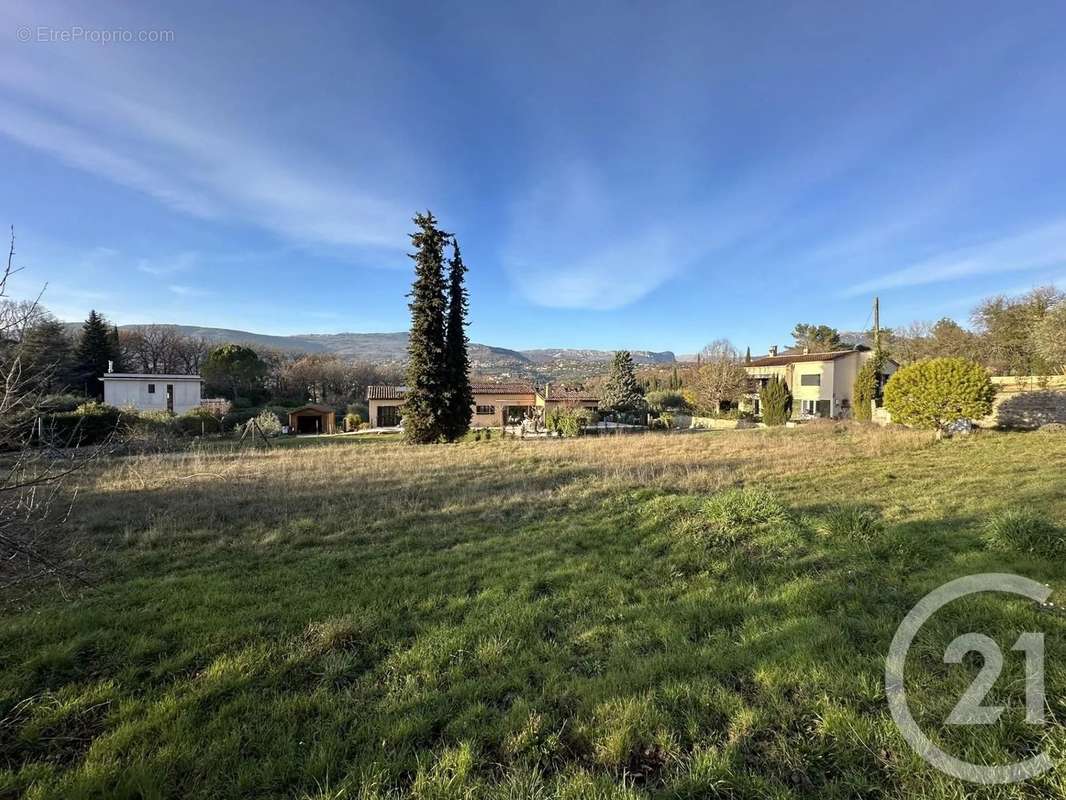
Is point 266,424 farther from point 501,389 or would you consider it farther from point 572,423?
point 501,389

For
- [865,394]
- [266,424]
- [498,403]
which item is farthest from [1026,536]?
[498,403]

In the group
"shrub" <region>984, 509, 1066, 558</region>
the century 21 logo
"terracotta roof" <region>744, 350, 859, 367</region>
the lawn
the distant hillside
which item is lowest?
the lawn

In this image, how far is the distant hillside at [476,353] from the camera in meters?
94.9

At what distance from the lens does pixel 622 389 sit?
3950 cm

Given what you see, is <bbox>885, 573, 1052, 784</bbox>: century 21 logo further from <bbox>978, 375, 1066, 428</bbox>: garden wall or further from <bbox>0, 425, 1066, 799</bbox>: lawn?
<bbox>978, 375, 1066, 428</bbox>: garden wall

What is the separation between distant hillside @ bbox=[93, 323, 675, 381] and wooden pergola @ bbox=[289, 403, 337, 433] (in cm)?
5185

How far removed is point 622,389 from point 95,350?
152 ft

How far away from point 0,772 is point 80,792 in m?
0.54

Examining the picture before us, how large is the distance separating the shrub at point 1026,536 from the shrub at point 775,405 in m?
24.1

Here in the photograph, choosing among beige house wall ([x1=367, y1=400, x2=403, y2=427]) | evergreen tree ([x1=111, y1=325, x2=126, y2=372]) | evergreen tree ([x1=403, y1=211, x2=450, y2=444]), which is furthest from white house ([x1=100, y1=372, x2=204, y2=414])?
evergreen tree ([x1=403, y1=211, x2=450, y2=444])

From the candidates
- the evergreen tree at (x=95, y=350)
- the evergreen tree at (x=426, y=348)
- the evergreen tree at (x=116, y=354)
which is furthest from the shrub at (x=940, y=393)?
the evergreen tree at (x=116, y=354)

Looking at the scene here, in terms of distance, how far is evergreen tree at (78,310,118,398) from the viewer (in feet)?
115

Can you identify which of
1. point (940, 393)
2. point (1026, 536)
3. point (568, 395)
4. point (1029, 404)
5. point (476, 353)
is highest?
point (476, 353)

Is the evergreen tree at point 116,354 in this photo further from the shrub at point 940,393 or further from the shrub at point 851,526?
the shrub at point 940,393
